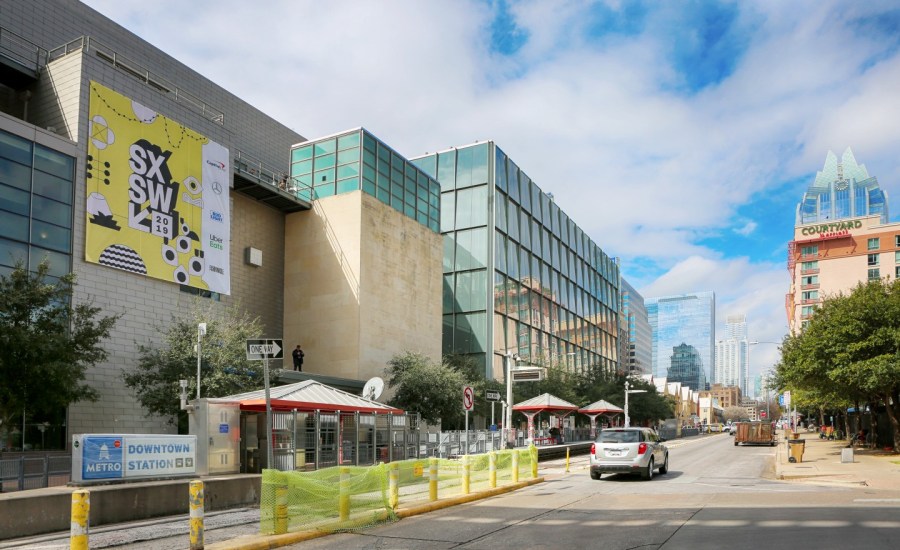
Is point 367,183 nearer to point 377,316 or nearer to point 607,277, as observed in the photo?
point 377,316

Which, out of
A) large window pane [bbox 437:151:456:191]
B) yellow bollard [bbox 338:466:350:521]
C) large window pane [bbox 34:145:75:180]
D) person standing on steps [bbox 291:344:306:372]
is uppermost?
large window pane [bbox 437:151:456:191]

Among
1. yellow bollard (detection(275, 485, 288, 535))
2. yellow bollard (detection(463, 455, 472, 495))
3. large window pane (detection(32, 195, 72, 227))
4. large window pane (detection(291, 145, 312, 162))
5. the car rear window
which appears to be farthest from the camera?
large window pane (detection(291, 145, 312, 162))

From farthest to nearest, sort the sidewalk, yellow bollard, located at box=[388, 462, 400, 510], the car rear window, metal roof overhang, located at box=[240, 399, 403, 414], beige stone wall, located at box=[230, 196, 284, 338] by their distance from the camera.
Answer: beige stone wall, located at box=[230, 196, 284, 338]
the car rear window
the sidewalk
metal roof overhang, located at box=[240, 399, 403, 414]
yellow bollard, located at box=[388, 462, 400, 510]

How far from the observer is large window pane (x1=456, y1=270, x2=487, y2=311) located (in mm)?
57219

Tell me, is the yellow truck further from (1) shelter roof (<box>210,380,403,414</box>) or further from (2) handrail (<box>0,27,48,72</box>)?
(2) handrail (<box>0,27,48,72</box>)

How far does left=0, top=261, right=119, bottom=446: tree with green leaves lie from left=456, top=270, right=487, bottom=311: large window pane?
36121mm

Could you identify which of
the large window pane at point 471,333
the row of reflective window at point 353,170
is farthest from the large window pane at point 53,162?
the large window pane at point 471,333

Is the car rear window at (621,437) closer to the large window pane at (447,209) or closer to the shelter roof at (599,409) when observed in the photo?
the shelter roof at (599,409)

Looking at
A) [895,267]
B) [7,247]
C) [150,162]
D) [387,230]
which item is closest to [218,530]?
[7,247]

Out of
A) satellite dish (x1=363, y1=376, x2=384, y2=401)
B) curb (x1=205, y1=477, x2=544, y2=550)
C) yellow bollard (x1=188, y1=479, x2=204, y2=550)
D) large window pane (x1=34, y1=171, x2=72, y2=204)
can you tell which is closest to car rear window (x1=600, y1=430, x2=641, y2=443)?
curb (x1=205, y1=477, x2=544, y2=550)

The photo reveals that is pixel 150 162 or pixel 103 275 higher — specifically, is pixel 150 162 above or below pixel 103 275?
above

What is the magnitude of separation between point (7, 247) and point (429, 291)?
28.4 metres

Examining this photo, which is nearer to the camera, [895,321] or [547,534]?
[547,534]

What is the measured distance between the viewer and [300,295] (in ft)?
144
